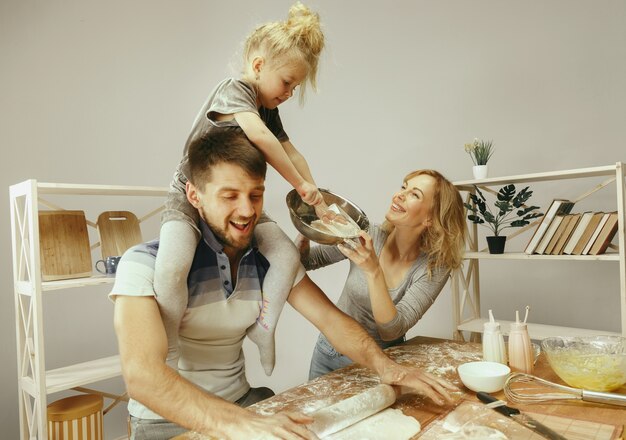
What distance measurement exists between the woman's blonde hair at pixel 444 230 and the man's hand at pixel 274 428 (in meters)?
1.14

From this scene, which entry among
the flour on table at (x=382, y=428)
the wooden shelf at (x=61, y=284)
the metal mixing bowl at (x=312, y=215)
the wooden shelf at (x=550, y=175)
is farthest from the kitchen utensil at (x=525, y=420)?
the wooden shelf at (x=61, y=284)

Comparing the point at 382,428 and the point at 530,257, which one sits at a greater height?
the point at 530,257

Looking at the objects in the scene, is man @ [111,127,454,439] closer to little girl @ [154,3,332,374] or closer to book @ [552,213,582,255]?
little girl @ [154,3,332,374]

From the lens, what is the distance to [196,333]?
1.41 metres

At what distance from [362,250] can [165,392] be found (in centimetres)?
79

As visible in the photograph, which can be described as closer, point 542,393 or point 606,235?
point 542,393

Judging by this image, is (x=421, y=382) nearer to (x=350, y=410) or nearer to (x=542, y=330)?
(x=350, y=410)

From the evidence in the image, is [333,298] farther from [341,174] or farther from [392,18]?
[392,18]

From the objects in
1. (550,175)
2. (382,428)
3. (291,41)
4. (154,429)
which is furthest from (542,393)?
(291,41)

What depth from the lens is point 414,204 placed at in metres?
2.04

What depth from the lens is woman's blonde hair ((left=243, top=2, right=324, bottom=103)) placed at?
60.8 inches

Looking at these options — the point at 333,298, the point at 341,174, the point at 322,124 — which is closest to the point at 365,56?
the point at 322,124

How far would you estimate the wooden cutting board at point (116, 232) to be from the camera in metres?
2.51

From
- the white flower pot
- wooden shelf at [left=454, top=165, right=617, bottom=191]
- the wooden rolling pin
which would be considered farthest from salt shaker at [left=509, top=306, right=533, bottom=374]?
the white flower pot
